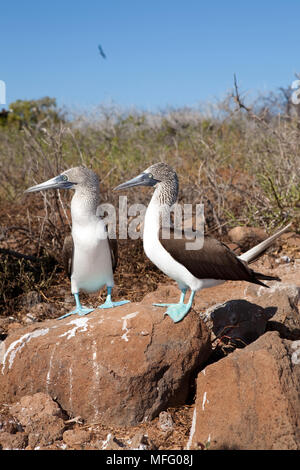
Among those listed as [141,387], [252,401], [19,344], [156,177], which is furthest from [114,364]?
[156,177]

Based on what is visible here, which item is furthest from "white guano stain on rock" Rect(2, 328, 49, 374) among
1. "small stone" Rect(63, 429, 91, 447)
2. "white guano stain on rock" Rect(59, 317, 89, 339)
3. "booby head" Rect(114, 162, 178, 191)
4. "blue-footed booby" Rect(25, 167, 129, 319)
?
"booby head" Rect(114, 162, 178, 191)

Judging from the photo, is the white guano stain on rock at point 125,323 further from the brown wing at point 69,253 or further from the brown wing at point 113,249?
the brown wing at point 69,253

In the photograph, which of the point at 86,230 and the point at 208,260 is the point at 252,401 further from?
the point at 86,230

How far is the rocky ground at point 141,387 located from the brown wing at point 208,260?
0.96 ft

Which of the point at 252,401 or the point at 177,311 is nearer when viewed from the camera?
the point at 252,401

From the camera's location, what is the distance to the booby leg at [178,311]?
301 centimetres

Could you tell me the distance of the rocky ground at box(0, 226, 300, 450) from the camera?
8.70 ft

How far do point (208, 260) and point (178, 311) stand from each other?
0.36 meters

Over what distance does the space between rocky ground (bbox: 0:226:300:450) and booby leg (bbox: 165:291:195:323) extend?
0.16ft

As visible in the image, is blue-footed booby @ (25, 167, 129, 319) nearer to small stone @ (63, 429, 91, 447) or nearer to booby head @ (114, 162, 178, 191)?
booby head @ (114, 162, 178, 191)

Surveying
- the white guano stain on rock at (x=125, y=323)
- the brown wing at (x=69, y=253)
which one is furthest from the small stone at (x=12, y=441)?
the brown wing at (x=69, y=253)

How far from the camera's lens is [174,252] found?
3002 millimetres

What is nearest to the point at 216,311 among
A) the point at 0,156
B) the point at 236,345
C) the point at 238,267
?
the point at 236,345
